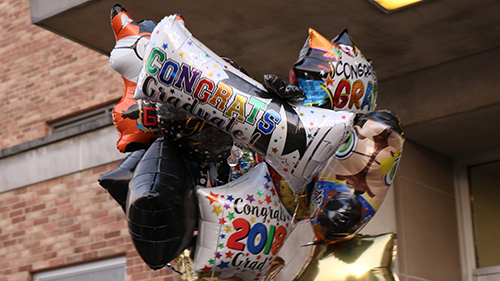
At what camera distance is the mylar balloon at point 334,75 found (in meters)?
2.45

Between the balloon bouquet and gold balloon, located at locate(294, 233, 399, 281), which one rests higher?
the balloon bouquet

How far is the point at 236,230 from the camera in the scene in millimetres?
2357

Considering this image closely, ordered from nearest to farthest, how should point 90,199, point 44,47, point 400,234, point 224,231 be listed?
1. point 224,231
2. point 400,234
3. point 90,199
4. point 44,47

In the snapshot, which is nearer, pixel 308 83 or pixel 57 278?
pixel 308 83

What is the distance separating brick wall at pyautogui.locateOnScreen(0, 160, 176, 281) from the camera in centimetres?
509

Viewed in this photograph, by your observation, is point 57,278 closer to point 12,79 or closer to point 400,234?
point 12,79

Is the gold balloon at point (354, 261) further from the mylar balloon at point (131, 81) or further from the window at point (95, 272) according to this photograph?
the window at point (95, 272)

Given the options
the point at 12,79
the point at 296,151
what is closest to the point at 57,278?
the point at 12,79

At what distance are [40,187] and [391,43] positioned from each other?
352 centimetres

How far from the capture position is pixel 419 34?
3416mm

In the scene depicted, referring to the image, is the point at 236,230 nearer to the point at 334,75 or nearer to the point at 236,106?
the point at 236,106

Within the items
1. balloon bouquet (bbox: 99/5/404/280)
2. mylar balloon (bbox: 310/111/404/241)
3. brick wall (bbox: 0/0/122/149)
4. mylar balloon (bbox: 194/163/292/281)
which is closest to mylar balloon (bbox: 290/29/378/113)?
balloon bouquet (bbox: 99/5/404/280)

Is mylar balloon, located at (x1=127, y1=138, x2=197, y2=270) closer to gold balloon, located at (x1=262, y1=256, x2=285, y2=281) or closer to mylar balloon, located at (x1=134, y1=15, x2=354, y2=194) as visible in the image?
mylar balloon, located at (x1=134, y1=15, x2=354, y2=194)

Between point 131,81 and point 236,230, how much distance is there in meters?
0.78
